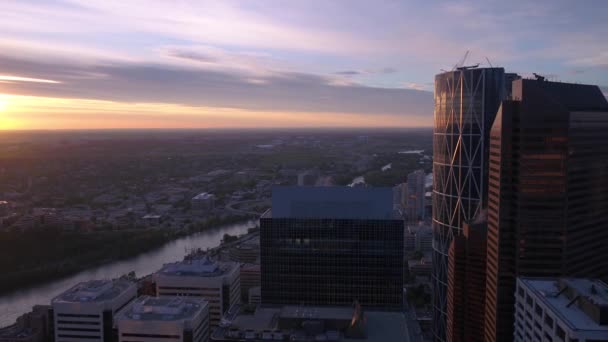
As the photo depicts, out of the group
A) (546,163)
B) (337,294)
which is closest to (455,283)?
(337,294)

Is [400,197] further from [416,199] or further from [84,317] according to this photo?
[84,317]

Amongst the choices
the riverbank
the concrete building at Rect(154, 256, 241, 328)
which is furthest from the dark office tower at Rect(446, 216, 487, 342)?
the riverbank

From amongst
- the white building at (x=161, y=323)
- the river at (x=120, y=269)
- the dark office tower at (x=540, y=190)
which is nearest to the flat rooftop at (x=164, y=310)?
the white building at (x=161, y=323)

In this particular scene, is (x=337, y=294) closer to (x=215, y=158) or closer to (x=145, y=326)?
(x=145, y=326)

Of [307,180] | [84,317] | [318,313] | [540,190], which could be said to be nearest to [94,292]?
[84,317]

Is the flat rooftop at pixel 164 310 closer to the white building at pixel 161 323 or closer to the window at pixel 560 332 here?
the white building at pixel 161 323

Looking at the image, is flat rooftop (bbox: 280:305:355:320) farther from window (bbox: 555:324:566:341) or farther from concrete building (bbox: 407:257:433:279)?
concrete building (bbox: 407:257:433:279)
